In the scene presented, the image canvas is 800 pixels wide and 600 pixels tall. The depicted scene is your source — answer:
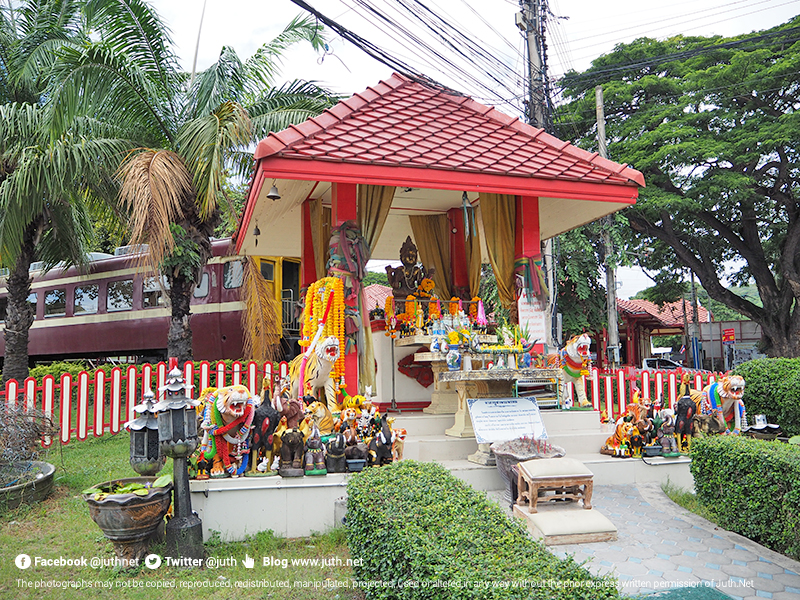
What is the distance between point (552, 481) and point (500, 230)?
4.02m

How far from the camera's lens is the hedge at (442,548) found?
2650mm

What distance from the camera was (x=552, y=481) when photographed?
5355 mm

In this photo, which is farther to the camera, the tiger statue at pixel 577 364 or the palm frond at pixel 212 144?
the palm frond at pixel 212 144

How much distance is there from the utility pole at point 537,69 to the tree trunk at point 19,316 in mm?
10669

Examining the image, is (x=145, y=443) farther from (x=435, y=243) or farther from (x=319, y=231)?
(x=435, y=243)

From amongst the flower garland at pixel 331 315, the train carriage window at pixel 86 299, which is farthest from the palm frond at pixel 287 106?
the train carriage window at pixel 86 299

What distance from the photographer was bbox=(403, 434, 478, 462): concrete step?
6762 millimetres

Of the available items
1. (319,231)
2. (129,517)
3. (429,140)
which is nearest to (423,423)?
(319,231)

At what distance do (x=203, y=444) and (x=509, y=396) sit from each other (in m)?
3.71

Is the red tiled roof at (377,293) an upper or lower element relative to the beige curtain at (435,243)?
upper

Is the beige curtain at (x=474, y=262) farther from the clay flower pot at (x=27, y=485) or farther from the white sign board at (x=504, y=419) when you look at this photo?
the clay flower pot at (x=27, y=485)

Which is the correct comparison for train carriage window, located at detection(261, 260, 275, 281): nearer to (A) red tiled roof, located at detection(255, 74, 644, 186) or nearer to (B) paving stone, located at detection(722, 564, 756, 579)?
(A) red tiled roof, located at detection(255, 74, 644, 186)

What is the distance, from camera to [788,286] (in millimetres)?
19062

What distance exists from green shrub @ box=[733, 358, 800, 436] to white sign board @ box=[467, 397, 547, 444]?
4.72 metres
